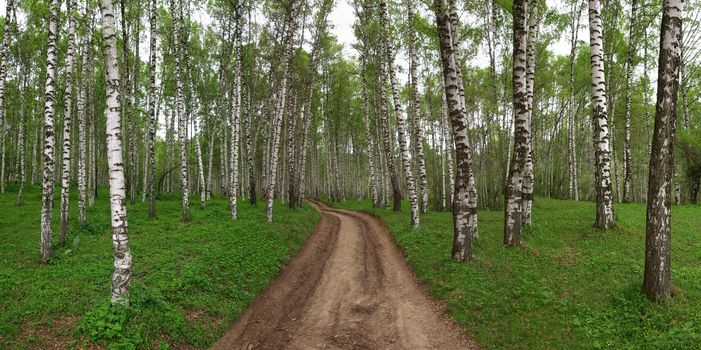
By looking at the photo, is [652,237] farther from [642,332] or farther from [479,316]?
[479,316]

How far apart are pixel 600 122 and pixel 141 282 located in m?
15.0

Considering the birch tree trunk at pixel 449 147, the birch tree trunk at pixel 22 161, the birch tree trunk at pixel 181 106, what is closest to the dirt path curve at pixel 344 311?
the birch tree trunk at pixel 181 106

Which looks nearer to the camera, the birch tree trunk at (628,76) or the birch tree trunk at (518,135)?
the birch tree trunk at (518,135)

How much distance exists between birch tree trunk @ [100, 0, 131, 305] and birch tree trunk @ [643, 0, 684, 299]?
34.8ft

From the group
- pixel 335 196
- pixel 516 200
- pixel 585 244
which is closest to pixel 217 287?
pixel 516 200

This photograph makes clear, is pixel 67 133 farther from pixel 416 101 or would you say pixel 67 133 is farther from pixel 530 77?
pixel 530 77

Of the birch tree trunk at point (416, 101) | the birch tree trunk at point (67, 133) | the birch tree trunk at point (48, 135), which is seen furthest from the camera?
the birch tree trunk at point (416, 101)

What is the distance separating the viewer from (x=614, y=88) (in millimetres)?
25875

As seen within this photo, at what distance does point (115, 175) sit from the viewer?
7.28m

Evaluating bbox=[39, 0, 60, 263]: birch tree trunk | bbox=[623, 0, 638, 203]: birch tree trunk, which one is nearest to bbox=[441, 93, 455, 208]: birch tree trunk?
bbox=[623, 0, 638, 203]: birch tree trunk

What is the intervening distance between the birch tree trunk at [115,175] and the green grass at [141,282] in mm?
505

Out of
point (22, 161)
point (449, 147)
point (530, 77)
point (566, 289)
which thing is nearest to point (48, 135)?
point (566, 289)

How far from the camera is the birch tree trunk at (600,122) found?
1211cm

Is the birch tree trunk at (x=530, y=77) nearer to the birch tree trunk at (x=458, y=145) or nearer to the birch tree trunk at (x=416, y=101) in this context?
the birch tree trunk at (x=458, y=145)
